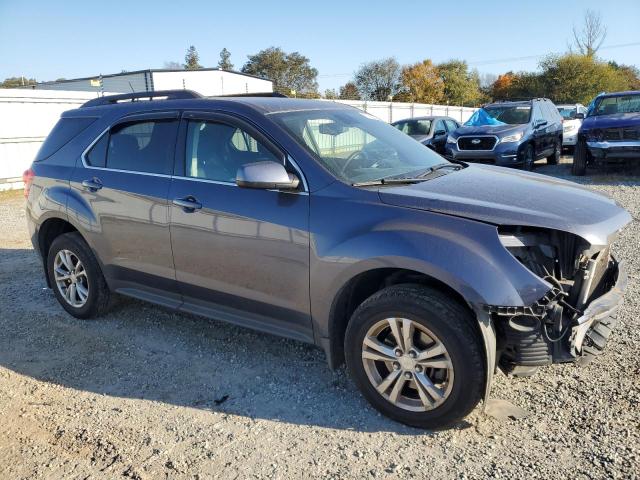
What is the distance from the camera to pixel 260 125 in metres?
3.50

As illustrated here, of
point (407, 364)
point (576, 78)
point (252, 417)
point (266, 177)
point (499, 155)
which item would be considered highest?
point (576, 78)

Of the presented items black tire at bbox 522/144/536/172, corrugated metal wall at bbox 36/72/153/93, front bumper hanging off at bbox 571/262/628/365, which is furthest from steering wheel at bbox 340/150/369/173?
corrugated metal wall at bbox 36/72/153/93

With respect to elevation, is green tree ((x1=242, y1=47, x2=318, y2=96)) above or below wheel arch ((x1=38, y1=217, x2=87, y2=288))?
above

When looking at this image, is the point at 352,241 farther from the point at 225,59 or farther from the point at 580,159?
the point at 225,59

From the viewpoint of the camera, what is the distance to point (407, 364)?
2.95 metres

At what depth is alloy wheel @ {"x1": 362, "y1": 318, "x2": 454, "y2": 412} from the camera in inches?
113

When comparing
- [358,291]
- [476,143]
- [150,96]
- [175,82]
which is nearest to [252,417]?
[358,291]

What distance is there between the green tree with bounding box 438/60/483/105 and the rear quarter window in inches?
2423

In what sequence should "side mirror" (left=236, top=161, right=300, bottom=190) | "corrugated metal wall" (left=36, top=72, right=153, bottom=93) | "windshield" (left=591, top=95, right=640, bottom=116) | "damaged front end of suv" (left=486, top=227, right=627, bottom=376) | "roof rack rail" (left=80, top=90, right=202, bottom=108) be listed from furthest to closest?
"corrugated metal wall" (left=36, top=72, right=153, bottom=93)
"windshield" (left=591, top=95, right=640, bottom=116)
"roof rack rail" (left=80, top=90, right=202, bottom=108)
"side mirror" (left=236, top=161, right=300, bottom=190)
"damaged front end of suv" (left=486, top=227, right=627, bottom=376)

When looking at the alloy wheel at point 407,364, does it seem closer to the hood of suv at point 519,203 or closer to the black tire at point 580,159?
the hood of suv at point 519,203

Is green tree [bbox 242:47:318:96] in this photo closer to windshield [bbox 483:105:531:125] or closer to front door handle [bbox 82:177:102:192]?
windshield [bbox 483:105:531:125]

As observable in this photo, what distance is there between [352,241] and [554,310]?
3.73 ft

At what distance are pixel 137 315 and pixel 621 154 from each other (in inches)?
420

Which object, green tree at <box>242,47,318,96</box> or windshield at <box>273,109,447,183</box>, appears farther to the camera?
green tree at <box>242,47,318,96</box>
